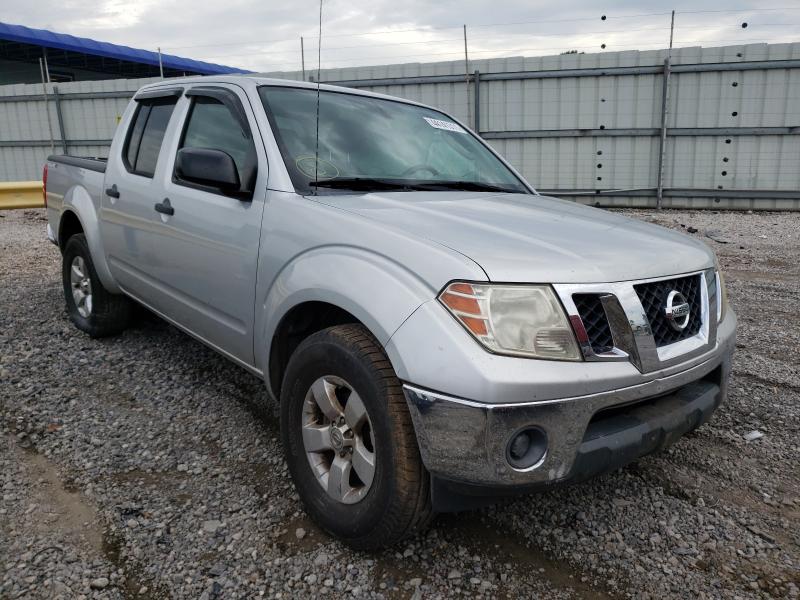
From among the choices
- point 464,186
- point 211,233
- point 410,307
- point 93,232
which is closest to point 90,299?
point 93,232

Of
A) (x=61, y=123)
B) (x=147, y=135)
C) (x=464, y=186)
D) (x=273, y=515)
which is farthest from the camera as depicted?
(x=61, y=123)

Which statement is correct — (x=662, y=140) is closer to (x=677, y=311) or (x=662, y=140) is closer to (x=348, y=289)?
(x=677, y=311)

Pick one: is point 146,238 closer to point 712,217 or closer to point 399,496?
point 399,496

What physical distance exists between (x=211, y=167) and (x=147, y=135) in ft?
4.80

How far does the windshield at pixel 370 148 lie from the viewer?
2.69 metres

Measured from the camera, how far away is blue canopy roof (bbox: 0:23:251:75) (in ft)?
75.2

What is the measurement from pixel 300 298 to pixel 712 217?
36.1 ft

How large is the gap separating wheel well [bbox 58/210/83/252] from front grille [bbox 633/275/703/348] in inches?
157

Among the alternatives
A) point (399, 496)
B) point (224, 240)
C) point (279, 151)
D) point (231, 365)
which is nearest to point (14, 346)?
point (231, 365)

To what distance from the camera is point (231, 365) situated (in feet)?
13.4

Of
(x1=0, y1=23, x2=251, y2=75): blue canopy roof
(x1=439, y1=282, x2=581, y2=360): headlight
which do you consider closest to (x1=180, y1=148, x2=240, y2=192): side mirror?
(x1=439, y1=282, x2=581, y2=360): headlight

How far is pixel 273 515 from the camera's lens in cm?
243

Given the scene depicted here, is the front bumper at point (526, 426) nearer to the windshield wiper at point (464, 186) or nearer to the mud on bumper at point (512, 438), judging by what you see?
the mud on bumper at point (512, 438)

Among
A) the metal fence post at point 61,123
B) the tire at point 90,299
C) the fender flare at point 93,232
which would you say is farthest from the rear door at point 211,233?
the metal fence post at point 61,123
